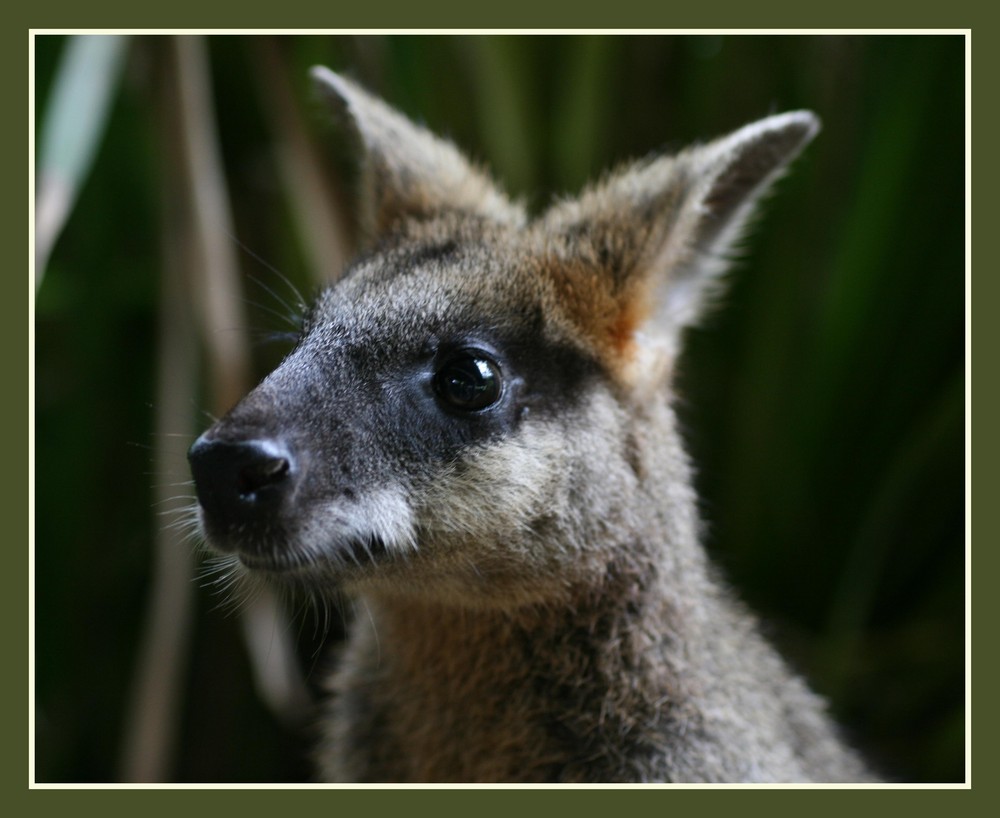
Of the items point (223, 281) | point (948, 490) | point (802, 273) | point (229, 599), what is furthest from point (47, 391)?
point (948, 490)

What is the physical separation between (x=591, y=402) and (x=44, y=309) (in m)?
2.03

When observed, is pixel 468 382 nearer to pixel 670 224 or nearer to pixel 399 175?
pixel 670 224

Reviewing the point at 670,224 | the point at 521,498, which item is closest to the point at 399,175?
the point at 670,224

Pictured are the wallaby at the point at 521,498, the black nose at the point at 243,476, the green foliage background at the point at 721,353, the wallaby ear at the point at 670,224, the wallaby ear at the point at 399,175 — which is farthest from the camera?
the green foliage background at the point at 721,353

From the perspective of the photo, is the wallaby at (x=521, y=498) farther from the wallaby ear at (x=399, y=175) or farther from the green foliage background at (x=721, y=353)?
the green foliage background at (x=721, y=353)

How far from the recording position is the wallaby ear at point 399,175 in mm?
2309

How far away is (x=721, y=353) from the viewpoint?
3.51 metres

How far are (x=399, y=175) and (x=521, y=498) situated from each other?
0.91m

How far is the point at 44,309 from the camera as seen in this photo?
319 centimetres

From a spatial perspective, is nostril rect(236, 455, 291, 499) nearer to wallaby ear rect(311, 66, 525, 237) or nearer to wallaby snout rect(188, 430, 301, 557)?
wallaby snout rect(188, 430, 301, 557)

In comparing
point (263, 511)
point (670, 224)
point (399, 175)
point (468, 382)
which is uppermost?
point (399, 175)

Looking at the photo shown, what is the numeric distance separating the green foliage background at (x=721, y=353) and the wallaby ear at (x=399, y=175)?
717mm

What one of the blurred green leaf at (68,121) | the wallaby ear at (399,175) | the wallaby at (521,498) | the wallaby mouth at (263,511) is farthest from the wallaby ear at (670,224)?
the blurred green leaf at (68,121)

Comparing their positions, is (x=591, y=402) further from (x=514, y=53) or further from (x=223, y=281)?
(x=514, y=53)
